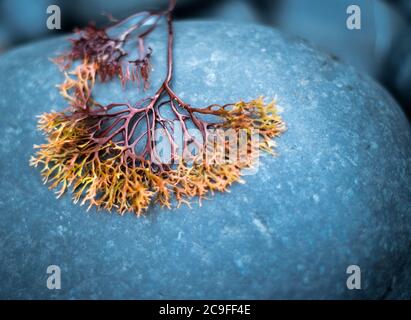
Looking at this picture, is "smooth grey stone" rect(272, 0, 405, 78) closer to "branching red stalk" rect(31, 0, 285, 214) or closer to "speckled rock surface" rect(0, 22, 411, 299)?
"speckled rock surface" rect(0, 22, 411, 299)

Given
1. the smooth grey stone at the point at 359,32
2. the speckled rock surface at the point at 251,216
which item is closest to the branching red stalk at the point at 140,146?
the speckled rock surface at the point at 251,216

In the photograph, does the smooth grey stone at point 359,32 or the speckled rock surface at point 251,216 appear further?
the smooth grey stone at point 359,32

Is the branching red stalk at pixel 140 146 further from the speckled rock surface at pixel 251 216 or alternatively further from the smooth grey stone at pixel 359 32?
the smooth grey stone at pixel 359 32

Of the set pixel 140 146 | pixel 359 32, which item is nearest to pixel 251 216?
pixel 140 146

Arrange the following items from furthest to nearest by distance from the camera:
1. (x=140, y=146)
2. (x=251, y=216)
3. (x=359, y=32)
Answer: (x=359, y=32)
(x=140, y=146)
(x=251, y=216)

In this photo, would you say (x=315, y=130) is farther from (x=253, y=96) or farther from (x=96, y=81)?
(x=96, y=81)

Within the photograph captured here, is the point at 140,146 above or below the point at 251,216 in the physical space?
above

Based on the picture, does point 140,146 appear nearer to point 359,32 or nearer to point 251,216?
point 251,216

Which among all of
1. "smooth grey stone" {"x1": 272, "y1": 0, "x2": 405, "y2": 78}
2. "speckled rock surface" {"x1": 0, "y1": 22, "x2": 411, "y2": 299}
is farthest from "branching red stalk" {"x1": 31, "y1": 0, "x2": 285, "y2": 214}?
"smooth grey stone" {"x1": 272, "y1": 0, "x2": 405, "y2": 78}

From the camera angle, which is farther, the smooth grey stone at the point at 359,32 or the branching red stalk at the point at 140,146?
the smooth grey stone at the point at 359,32
